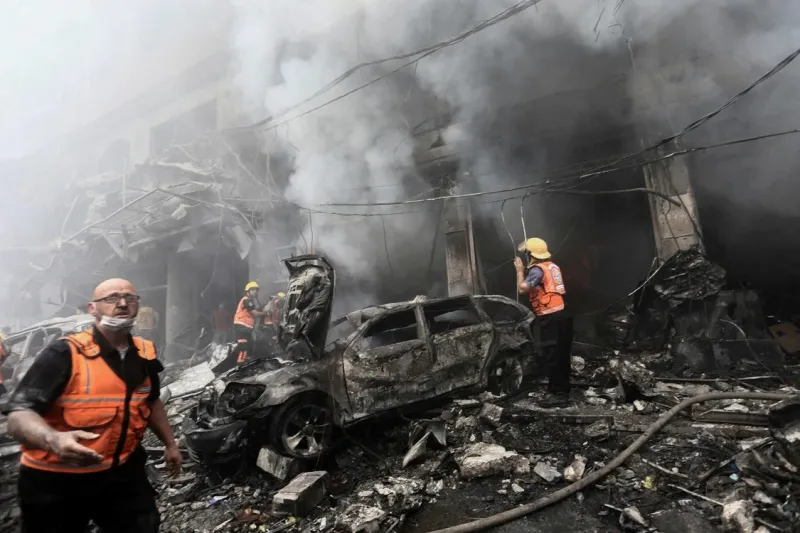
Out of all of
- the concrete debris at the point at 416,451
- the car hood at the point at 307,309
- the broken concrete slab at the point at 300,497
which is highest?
the car hood at the point at 307,309

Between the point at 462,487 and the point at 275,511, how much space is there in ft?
5.01

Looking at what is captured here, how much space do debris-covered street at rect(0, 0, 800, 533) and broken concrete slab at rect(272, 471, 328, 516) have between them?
0.02 m

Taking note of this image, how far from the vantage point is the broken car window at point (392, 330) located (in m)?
4.94

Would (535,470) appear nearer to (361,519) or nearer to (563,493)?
(563,493)

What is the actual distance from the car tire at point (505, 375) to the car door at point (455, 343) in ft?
0.88

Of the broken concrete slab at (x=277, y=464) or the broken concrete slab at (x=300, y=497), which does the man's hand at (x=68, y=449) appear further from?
the broken concrete slab at (x=277, y=464)

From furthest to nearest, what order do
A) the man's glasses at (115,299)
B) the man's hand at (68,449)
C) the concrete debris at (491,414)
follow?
the concrete debris at (491,414) → the man's glasses at (115,299) → the man's hand at (68,449)

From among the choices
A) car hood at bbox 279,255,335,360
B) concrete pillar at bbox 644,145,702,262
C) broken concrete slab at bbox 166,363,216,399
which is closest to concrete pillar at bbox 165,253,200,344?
broken concrete slab at bbox 166,363,216,399

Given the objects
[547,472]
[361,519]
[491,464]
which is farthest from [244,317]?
[547,472]

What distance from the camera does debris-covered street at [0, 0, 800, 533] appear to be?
2.78 meters

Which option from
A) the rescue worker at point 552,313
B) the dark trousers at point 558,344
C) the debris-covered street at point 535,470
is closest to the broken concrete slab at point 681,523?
the debris-covered street at point 535,470

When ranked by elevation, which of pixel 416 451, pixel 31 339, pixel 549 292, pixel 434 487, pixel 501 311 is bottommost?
pixel 434 487

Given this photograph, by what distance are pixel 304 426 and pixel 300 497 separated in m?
0.93

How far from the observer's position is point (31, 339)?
Answer: 9.23m
